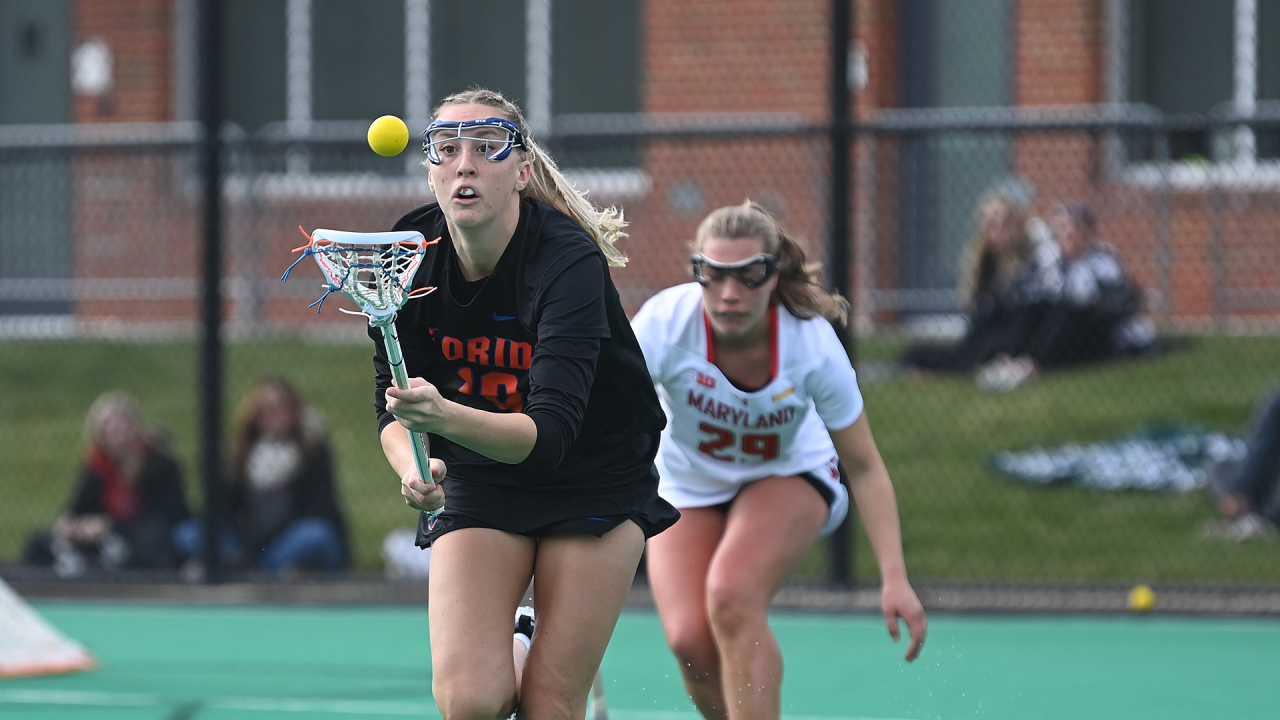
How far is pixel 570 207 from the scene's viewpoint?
3.95 metres

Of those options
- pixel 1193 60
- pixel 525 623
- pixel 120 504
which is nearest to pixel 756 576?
pixel 525 623

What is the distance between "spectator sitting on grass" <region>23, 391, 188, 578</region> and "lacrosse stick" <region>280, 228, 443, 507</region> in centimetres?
572

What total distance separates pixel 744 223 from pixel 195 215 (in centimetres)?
513

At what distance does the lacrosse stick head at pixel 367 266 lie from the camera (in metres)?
2.91

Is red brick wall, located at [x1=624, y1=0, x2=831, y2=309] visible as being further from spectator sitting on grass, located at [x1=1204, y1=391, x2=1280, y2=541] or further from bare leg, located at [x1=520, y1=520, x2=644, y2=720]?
bare leg, located at [x1=520, y1=520, x2=644, y2=720]

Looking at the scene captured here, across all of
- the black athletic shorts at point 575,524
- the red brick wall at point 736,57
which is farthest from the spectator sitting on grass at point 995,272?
the black athletic shorts at point 575,524

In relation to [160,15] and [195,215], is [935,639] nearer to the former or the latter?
[195,215]

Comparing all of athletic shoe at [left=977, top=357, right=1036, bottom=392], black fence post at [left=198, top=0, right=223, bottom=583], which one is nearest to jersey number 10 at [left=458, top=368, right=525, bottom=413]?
black fence post at [left=198, top=0, right=223, bottom=583]

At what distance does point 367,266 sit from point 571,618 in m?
1.17

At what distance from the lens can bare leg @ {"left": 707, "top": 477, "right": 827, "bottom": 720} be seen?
4.44 m

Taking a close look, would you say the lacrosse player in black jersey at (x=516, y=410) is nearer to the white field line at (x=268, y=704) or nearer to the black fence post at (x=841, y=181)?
the white field line at (x=268, y=704)

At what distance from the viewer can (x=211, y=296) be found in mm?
8148

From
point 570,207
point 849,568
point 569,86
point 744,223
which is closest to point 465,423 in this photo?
point 570,207

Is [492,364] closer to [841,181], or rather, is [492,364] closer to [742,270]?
[742,270]
